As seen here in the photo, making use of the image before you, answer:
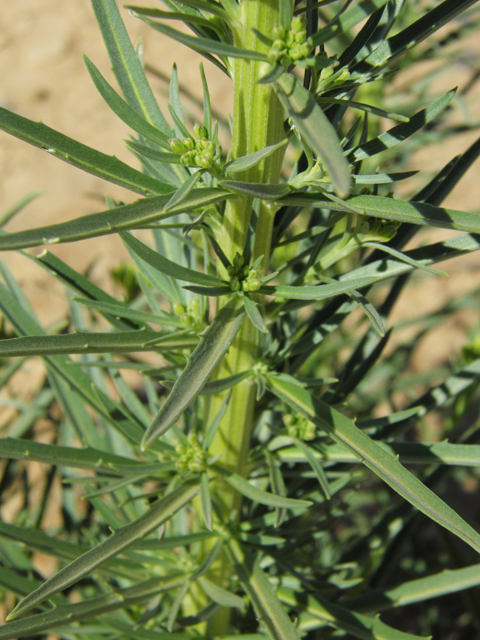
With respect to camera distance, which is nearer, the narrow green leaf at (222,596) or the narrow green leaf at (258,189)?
the narrow green leaf at (258,189)

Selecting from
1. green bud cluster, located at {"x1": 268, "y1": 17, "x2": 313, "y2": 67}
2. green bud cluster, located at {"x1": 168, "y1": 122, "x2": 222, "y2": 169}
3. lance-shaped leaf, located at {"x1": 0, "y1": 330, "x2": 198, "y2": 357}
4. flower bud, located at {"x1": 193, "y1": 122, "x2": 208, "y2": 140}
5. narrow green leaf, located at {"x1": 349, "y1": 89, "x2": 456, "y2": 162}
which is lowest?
lance-shaped leaf, located at {"x1": 0, "y1": 330, "x2": 198, "y2": 357}

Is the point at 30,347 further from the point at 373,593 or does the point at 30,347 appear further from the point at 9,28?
the point at 9,28

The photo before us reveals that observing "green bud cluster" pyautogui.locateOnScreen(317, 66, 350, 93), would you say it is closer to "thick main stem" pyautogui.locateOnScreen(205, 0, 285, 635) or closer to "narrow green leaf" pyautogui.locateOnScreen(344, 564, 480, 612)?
"thick main stem" pyautogui.locateOnScreen(205, 0, 285, 635)

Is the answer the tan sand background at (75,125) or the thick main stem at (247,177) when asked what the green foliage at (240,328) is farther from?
the tan sand background at (75,125)

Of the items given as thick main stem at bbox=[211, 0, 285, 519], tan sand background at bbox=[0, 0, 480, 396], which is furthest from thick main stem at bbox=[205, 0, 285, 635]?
tan sand background at bbox=[0, 0, 480, 396]

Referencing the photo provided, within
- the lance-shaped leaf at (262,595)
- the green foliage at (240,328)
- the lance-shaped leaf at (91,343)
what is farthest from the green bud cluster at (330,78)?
the lance-shaped leaf at (262,595)

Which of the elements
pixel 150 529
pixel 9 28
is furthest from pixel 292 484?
pixel 9 28
